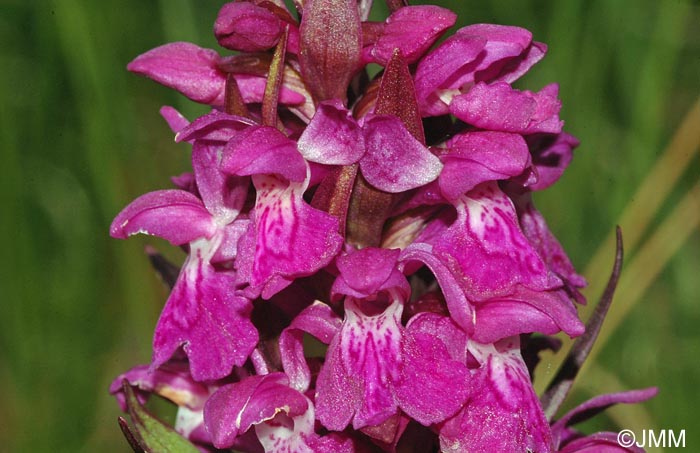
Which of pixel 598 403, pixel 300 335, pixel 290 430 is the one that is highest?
pixel 300 335

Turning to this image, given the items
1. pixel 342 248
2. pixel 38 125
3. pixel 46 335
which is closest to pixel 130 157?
pixel 38 125

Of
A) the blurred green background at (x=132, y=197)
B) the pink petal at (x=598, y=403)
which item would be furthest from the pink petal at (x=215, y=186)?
the blurred green background at (x=132, y=197)

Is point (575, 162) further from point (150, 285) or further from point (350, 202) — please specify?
point (350, 202)

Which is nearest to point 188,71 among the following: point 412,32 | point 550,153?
point 412,32

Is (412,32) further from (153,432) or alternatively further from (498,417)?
(153,432)

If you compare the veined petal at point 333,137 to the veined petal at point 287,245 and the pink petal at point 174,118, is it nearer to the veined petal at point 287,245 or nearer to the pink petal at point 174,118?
the veined petal at point 287,245

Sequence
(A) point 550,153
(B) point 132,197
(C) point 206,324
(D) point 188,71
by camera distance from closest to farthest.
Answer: (C) point 206,324 < (D) point 188,71 < (A) point 550,153 < (B) point 132,197
